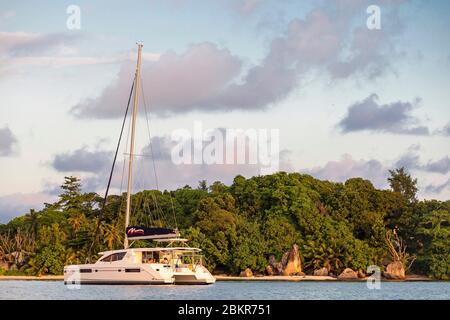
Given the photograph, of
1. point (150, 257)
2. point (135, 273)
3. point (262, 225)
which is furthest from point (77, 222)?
point (135, 273)

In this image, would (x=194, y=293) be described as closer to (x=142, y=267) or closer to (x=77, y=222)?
(x=142, y=267)

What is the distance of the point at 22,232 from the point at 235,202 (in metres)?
15.8

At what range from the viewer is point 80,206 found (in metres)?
60.0

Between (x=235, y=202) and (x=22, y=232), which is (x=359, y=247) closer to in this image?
(x=235, y=202)

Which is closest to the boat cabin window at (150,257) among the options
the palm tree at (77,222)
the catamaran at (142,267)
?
the catamaran at (142,267)

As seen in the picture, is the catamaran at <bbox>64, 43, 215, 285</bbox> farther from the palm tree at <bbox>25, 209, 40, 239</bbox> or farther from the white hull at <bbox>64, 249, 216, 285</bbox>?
the palm tree at <bbox>25, 209, 40, 239</bbox>

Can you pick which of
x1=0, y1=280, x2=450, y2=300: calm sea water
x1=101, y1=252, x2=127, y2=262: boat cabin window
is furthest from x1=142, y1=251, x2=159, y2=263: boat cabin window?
x1=0, y1=280, x2=450, y2=300: calm sea water

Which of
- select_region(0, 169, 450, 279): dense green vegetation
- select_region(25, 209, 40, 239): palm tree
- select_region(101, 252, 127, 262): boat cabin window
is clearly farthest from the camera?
select_region(25, 209, 40, 239): palm tree

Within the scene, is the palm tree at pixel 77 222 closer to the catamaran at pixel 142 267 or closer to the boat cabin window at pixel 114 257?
the catamaran at pixel 142 267

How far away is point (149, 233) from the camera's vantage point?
37031mm

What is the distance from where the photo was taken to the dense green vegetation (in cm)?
5144

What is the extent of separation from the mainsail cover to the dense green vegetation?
39.0ft

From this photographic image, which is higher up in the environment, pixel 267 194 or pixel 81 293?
pixel 267 194
